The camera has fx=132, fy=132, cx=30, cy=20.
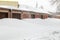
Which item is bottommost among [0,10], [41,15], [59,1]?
[41,15]

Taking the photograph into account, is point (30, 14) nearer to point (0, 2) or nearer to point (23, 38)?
point (0, 2)

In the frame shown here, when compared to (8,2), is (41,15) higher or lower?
lower

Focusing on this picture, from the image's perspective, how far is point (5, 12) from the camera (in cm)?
1466

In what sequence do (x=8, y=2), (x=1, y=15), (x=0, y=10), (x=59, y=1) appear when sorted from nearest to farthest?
1. (x=59, y=1)
2. (x=0, y=10)
3. (x=1, y=15)
4. (x=8, y=2)

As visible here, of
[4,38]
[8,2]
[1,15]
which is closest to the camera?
[4,38]

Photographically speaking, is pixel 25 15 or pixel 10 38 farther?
pixel 25 15

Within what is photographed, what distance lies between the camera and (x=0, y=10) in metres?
14.0

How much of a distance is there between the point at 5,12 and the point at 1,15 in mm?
639

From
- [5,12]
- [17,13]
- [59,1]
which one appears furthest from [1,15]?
[59,1]

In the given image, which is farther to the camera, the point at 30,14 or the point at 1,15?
the point at 30,14

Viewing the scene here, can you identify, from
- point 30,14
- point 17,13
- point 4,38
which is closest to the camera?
point 4,38

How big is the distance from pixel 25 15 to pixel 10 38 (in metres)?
12.6

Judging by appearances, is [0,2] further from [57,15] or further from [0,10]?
[57,15]

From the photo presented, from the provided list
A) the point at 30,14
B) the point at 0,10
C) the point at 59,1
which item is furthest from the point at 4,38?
the point at 30,14
